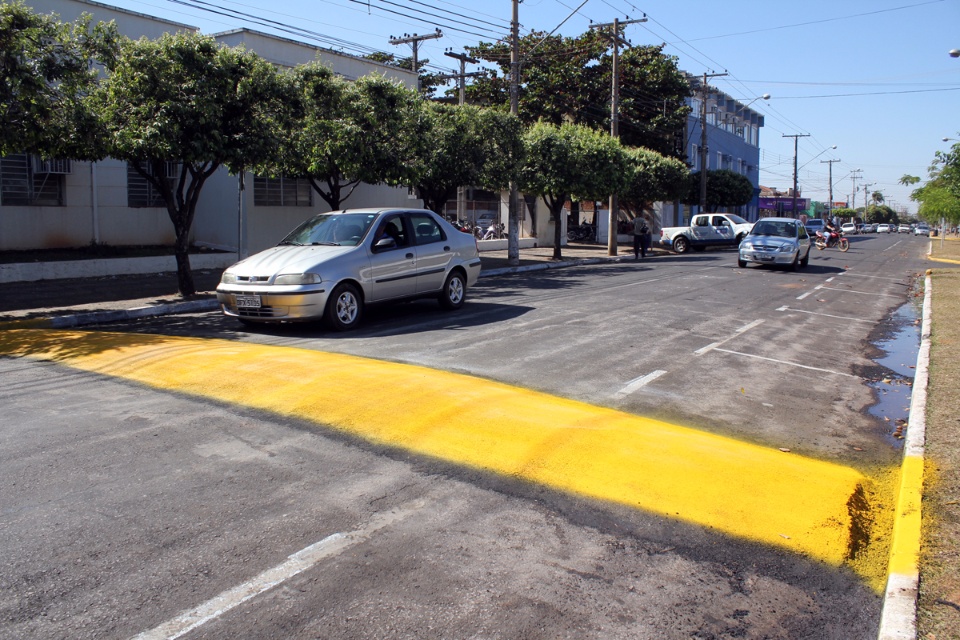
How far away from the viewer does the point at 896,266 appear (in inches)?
1161

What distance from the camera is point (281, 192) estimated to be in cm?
2319

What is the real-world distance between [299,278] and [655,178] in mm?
32235

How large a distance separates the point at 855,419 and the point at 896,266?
1016 inches

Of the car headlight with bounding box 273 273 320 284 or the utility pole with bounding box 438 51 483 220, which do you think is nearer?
the car headlight with bounding box 273 273 320 284

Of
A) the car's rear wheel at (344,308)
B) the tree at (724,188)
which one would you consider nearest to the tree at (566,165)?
the car's rear wheel at (344,308)

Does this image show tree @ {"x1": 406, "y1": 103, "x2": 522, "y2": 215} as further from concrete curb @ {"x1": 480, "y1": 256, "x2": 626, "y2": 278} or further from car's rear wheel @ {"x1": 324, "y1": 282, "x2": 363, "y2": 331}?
car's rear wheel @ {"x1": 324, "y1": 282, "x2": 363, "y2": 331}

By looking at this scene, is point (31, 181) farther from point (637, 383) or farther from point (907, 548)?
point (907, 548)

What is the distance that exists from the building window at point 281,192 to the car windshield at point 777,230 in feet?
47.2

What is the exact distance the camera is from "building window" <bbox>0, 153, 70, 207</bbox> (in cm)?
1736

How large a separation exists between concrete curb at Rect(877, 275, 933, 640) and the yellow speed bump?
0.82ft

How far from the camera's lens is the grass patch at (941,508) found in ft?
11.1

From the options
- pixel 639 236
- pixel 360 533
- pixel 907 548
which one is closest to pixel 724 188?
pixel 639 236

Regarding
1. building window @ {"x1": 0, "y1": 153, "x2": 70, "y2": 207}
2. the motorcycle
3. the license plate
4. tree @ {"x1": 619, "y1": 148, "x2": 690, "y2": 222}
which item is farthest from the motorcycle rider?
the license plate

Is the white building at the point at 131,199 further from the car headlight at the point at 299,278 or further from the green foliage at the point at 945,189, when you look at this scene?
the green foliage at the point at 945,189
